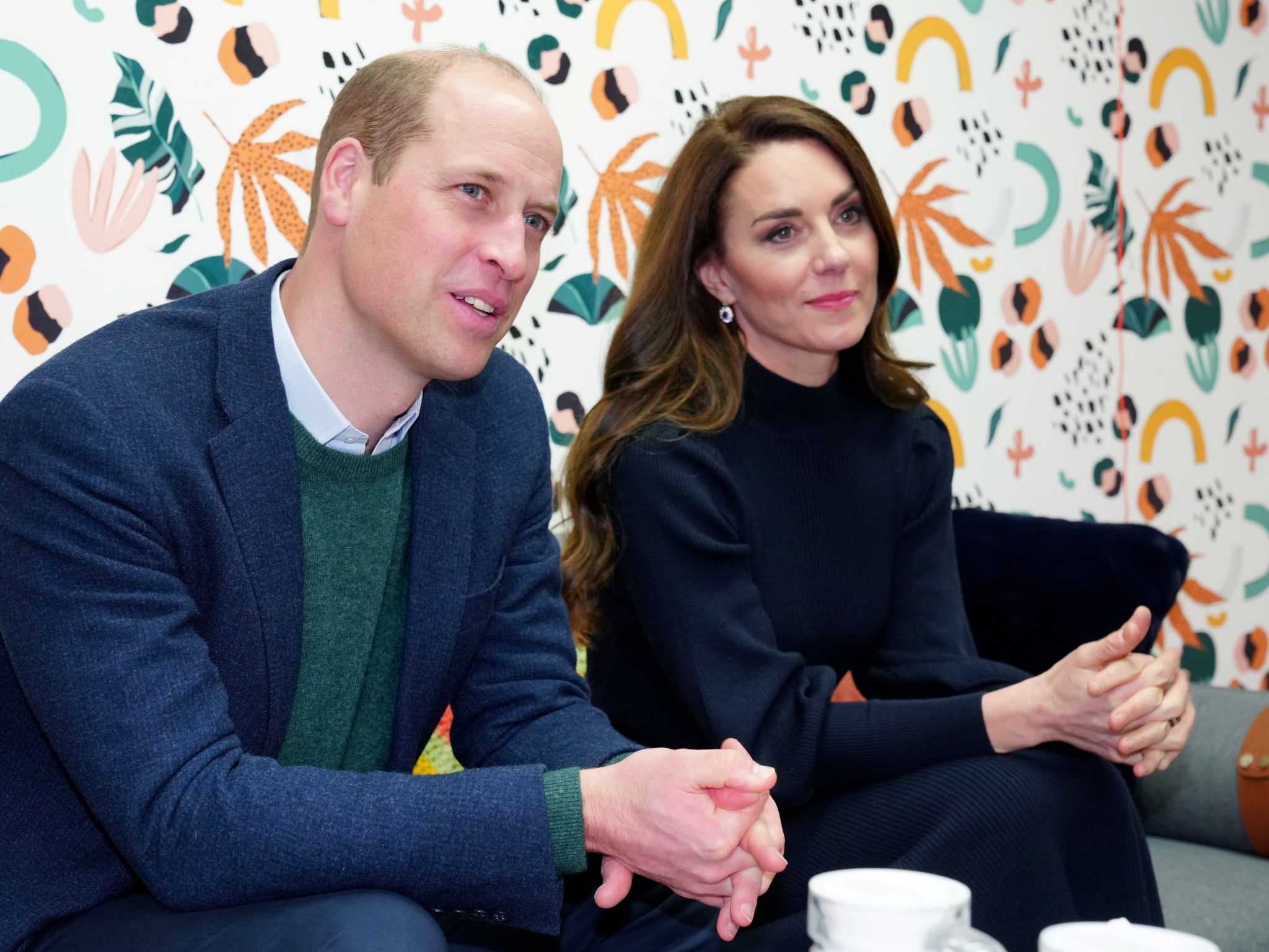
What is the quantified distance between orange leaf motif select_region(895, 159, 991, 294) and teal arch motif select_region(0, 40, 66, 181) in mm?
1624

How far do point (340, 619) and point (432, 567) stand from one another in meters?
0.11

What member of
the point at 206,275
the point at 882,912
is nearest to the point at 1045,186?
the point at 206,275

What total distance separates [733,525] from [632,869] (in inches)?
28.5

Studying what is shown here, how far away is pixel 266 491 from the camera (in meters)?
1.25

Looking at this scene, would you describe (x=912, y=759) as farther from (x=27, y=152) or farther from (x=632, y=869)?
(x=27, y=152)

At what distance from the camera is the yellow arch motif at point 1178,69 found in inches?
122

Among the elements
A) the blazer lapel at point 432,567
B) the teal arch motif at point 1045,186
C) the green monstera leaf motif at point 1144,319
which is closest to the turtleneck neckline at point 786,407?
the blazer lapel at point 432,567

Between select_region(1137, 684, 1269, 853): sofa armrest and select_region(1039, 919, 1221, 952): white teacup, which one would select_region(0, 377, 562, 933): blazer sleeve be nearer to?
select_region(1039, 919, 1221, 952): white teacup

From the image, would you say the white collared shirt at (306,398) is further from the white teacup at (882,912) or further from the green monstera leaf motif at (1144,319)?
the green monstera leaf motif at (1144,319)

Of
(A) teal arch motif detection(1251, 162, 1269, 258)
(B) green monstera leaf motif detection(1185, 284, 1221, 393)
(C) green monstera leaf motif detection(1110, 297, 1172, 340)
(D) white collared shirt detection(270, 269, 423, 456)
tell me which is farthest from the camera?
(A) teal arch motif detection(1251, 162, 1269, 258)

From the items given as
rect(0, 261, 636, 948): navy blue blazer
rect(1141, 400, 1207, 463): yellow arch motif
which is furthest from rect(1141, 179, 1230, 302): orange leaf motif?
rect(0, 261, 636, 948): navy blue blazer

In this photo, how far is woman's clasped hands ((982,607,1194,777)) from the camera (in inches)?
63.0

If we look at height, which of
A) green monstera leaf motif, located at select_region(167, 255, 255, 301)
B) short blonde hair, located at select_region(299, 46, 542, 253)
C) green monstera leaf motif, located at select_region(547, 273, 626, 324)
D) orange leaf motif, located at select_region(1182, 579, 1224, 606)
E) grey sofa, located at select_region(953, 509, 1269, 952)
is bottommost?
orange leaf motif, located at select_region(1182, 579, 1224, 606)

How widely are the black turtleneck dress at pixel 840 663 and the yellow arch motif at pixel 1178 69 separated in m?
1.48
